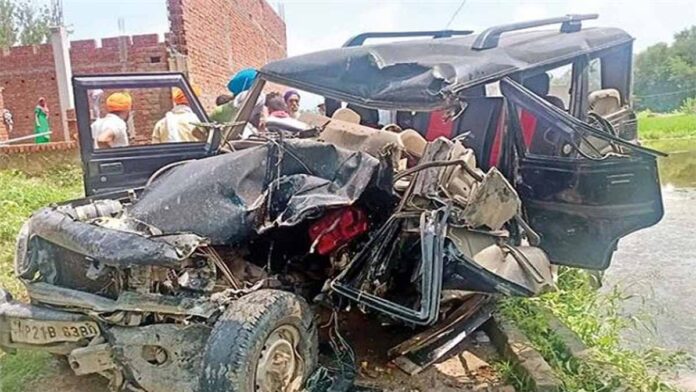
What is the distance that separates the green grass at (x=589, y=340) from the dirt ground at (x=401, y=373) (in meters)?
0.24

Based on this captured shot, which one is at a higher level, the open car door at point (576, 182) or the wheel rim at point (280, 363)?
the open car door at point (576, 182)

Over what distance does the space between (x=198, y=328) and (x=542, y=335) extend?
7.59 ft

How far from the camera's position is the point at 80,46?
1343 centimetres

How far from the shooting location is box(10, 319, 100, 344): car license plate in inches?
122

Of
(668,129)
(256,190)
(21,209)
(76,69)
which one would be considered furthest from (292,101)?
(668,129)

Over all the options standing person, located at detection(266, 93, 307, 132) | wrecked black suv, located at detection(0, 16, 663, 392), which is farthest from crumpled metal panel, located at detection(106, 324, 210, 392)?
standing person, located at detection(266, 93, 307, 132)

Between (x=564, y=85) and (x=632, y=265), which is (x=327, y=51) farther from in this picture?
(x=632, y=265)

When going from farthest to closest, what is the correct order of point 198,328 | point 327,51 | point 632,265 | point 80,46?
1. point 80,46
2. point 632,265
3. point 327,51
4. point 198,328

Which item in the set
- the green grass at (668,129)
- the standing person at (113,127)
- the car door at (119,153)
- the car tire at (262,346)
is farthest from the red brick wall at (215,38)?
the green grass at (668,129)

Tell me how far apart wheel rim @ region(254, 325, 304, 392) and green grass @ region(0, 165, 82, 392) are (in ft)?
A: 5.41

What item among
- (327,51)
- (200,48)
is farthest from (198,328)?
(200,48)

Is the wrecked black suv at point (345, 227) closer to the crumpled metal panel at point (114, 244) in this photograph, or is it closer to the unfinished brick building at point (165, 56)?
the crumpled metal panel at point (114, 244)

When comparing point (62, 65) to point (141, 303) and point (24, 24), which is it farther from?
point (24, 24)

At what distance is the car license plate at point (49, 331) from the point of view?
310 centimetres
